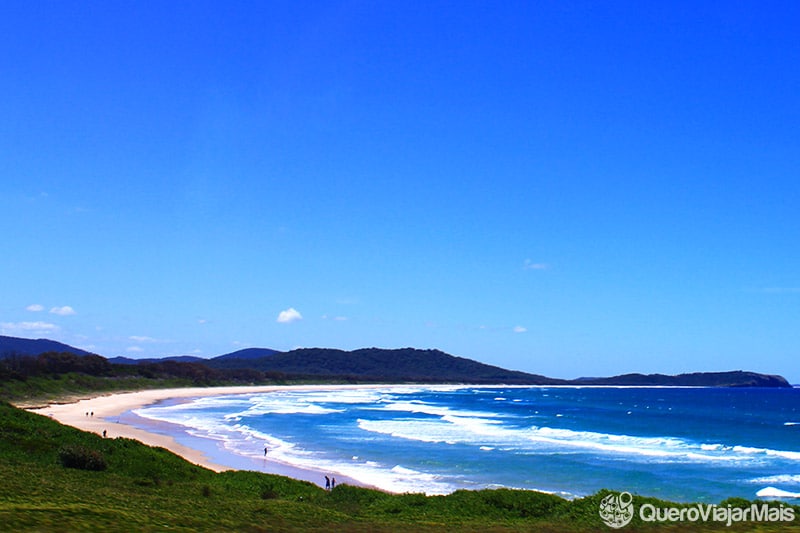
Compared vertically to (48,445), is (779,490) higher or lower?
lower

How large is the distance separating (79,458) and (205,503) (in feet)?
27.0

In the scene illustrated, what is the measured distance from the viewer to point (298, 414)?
82.0 m

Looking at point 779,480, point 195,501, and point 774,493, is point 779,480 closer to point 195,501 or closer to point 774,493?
point 774,493

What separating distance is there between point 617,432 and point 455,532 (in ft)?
185

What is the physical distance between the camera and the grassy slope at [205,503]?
54.4 feet

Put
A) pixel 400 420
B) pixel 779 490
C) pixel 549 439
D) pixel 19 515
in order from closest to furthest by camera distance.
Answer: pixel 19 515, pixel 779 490, pixel 549 439, pixel 400 420

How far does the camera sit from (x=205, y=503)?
2095 cm

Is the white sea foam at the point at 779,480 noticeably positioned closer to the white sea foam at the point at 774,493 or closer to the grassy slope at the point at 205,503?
the white sea foam at the point at 774,493

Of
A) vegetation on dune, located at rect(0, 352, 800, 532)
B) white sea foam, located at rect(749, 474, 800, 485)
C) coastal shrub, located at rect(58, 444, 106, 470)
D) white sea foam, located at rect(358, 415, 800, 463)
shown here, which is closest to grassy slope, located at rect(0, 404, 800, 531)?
vegetation on dune, located at rect(0, 352, 800, 532)

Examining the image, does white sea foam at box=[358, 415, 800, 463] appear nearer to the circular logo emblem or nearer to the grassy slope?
the circular logo emblem

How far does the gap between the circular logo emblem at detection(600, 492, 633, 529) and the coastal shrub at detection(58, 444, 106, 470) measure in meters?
19.5

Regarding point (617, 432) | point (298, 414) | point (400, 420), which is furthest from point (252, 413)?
point (617, 432)

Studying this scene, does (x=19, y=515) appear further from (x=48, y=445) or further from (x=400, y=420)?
(x=400, y=420)

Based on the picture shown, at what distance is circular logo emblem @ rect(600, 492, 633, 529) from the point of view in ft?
65.5
